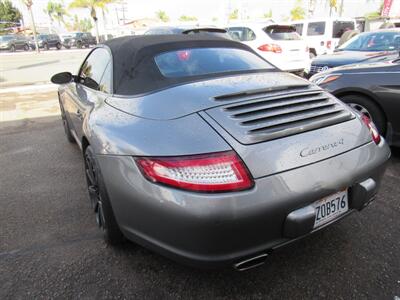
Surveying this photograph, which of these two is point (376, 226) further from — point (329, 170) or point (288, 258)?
point (329, 170)

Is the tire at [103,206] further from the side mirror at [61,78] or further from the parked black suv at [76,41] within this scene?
the parked black suv at [76,41]

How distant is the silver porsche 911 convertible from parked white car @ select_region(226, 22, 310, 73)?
636 cm

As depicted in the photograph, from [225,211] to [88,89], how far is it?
2.16m

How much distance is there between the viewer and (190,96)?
209 centimetres

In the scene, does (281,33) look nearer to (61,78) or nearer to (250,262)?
(61,78)

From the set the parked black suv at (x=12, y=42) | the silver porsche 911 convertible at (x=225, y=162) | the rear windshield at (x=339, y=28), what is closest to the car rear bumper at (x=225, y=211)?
the silver porsche 911 convertible at (x=225, y=162)

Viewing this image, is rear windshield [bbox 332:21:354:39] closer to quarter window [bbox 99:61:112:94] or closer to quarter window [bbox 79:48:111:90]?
quarter window [bbox 79:48:111:90]

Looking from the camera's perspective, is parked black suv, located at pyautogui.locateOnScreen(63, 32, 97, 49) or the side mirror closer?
the side mirror

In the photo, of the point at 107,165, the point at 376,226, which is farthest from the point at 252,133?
the point at 376,226

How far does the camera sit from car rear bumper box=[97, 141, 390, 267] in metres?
1.60

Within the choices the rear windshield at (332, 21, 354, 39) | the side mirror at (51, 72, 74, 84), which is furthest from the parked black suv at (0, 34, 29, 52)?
the side mirror at (51, 72, 74, 84)

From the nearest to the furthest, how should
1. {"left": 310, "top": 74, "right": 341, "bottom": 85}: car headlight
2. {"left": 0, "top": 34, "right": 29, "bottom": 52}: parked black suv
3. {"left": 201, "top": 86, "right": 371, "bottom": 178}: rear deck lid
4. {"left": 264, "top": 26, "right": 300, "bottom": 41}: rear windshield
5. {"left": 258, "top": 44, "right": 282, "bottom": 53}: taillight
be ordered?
1. {"left": 201, "top": 86, "right": 371, "bottom": 178}: rear deck lid
2. {"left": 310, "top": 74, "right": 341, "bottom": 85}: car headlight
3. {"left": 258, "top": 44, "right": 282, "bottom": 53}: taillight
4. {"left": 264, "top": 26, "right": 300, "bottom": 41}: rear windshield
5. {"left": 0, "top": 34, "right": 29, "bottom": 52}: parked black suv

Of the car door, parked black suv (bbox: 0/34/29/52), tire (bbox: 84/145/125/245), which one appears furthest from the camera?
parked black suv (bbox: 0/34/29/52)

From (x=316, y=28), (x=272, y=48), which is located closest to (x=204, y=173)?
(x=272, y=48)
